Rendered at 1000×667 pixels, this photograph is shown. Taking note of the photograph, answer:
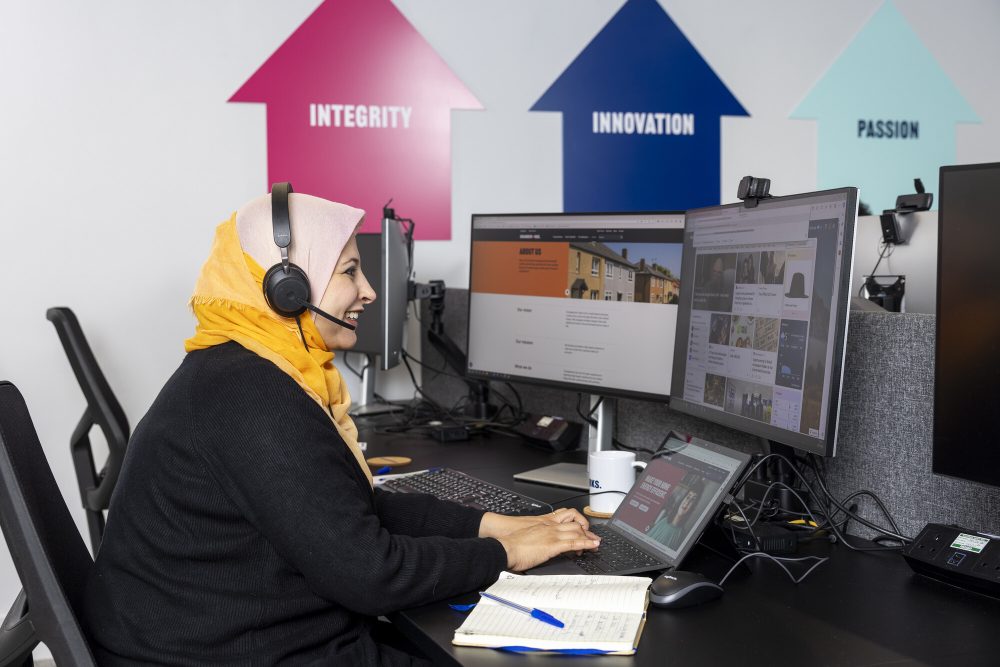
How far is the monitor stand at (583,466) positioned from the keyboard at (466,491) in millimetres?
123

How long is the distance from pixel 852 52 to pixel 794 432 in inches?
104

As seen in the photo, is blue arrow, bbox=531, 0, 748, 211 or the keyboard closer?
the keyboard

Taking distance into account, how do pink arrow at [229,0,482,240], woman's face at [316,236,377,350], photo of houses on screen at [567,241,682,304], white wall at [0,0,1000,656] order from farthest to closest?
pink arrow at [229,0,482,240]
white wall at [0,0,1000,656]
photo of houses on screen at [567,241,682,304]
woman's face at [316,236,377,350]

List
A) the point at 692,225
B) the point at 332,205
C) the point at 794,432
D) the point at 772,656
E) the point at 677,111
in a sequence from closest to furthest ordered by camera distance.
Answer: the point at 772,656
the point at 794,432
the point at 332,205
the point at 692,225
the point at 677,111

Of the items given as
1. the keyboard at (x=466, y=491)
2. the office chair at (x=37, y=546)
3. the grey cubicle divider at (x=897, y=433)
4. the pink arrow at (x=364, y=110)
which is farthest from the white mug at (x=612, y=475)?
the pink arrow at (x=364, y=110)

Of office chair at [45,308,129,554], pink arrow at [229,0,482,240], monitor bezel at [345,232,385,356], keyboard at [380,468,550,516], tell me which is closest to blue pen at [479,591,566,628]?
keyboard at [380,468,550,516]

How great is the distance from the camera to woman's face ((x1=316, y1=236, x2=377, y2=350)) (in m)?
1.29

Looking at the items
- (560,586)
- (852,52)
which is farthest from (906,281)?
(852,52)

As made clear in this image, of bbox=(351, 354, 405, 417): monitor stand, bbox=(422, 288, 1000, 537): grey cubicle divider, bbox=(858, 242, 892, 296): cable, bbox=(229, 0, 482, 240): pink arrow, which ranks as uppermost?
bbox=(229, 0, 482, 240): pink arrow

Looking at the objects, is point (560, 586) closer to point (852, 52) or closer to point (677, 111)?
point (677, 111)

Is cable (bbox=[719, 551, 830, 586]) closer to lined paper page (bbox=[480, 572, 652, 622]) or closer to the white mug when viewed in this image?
lined paper page (bbox=[480, 572, 652, 622])

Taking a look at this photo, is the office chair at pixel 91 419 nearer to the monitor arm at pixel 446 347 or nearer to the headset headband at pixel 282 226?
the monitor arm at pixel 446 347

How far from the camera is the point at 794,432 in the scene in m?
1.17

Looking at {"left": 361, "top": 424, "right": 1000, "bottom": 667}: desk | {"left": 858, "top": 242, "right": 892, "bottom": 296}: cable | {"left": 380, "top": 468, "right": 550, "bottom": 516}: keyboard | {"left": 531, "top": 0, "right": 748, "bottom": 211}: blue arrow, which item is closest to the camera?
{"left": 361, "top": 424, "right": 1000, "bottom": 667}: desk
